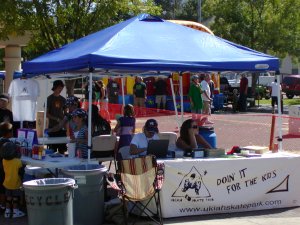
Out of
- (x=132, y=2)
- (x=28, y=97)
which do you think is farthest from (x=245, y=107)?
(x=28, y=97)

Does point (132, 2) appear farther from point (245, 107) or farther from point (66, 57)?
point (245, 107)

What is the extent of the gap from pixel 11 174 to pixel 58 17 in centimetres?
917

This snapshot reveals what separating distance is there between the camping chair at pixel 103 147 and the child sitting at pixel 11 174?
1198 mm

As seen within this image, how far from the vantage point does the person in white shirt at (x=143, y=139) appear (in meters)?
8.62

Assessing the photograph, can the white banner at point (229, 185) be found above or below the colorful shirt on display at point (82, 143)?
below

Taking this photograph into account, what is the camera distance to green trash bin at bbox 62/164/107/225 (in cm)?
735

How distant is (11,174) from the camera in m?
8.16

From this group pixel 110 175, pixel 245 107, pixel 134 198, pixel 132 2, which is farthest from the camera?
pixel 245 107

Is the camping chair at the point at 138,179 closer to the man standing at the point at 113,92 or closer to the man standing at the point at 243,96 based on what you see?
the man standing at the point at 113,92

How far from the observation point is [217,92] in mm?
28984

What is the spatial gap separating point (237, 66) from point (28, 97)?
3801 millimetres

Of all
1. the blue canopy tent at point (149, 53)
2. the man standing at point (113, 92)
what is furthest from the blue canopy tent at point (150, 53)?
the man standing at point (113, 92)

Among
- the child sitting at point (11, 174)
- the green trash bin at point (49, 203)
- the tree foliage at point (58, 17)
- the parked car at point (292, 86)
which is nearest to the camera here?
the green trash bin at point (49, 203)

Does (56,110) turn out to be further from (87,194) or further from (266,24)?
(266,24)
